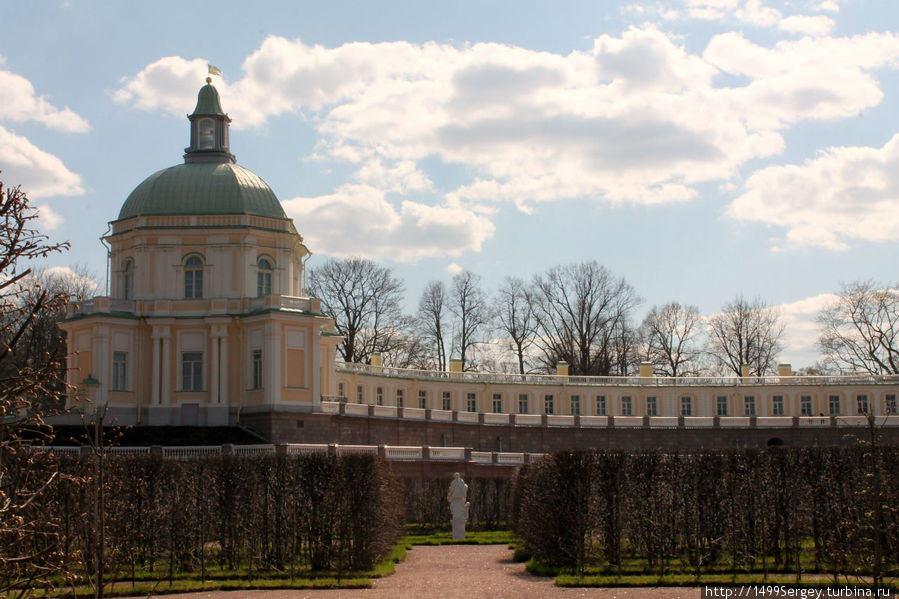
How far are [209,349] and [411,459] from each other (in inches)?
504

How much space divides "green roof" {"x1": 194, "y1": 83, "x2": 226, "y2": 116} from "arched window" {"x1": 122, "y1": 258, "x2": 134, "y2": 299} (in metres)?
8.98

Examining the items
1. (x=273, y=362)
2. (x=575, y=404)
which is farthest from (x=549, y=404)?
(x=273, y=362)

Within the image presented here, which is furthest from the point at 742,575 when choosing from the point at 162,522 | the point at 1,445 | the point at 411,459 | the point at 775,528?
the point at 411,459

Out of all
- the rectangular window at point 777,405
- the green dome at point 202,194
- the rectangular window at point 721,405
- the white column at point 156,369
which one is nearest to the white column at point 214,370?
the white column at point 156,369

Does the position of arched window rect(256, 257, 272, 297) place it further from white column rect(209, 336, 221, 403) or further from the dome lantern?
the dome lantern

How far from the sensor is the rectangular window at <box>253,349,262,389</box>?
49.8m

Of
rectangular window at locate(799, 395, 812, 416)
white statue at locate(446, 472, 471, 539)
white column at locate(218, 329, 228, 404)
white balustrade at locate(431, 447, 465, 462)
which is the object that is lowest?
white statue at locate(446, 472, 471, 539)

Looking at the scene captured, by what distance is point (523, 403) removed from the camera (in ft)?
224

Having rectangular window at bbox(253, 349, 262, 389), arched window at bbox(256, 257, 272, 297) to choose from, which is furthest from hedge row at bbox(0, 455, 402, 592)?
arched window at bbox(256, 257, 272, 297)

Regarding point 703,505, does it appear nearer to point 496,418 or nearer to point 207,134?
point 496,418

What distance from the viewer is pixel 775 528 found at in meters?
24.8

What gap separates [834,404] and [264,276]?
127 ft

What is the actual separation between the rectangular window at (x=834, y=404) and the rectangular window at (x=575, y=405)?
53.5 feet

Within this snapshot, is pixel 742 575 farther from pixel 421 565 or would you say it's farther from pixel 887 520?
pixel 421 565
